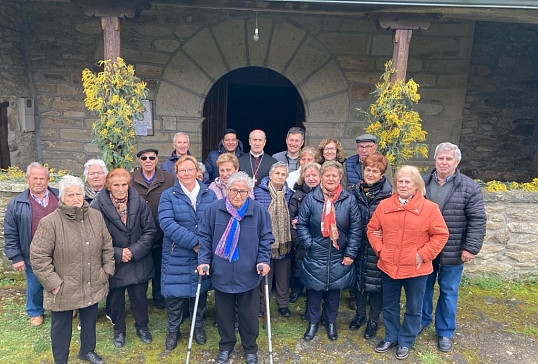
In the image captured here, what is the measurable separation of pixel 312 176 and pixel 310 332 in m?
1.37

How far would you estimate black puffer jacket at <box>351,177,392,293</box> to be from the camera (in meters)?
3.54

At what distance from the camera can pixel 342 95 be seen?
6660mm

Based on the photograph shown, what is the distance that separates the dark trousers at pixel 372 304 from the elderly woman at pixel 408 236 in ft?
0.82

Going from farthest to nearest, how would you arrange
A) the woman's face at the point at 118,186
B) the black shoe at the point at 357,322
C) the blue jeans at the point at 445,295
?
the black shoe at the point at 357,322 < the blue jeans at the point at 445,295 < the woman's face at the point at 118,186

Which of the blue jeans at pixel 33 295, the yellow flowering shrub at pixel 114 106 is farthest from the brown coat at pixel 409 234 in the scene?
the blue jeans at pixel 33 295

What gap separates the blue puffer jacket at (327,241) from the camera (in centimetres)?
349

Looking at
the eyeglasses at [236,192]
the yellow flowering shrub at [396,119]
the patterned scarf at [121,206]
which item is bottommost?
the patterned scarf at [121,206]

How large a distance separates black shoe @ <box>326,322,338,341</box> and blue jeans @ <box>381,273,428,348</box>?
44 cm

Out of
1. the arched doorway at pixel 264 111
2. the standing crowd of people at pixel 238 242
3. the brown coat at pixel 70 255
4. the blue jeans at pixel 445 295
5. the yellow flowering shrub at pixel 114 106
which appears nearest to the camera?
the brown coat at pixel 70 255

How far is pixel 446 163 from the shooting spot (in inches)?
133

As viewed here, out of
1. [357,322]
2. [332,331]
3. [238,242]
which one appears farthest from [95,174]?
[357,322]

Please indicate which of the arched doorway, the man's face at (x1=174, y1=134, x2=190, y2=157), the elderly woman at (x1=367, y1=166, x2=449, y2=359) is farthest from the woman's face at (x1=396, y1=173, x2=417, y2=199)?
the arched doorway

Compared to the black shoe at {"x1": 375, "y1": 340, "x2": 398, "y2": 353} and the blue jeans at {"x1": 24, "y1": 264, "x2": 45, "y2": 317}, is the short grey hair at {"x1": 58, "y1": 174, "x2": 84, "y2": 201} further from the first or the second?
the black shoe at {"x1": 375, "y1": 340, "x2": 398, "y2": 353}

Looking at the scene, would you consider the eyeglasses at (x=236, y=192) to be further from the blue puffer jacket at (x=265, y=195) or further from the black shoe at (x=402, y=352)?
the black shoe at (x=402, y=352)
